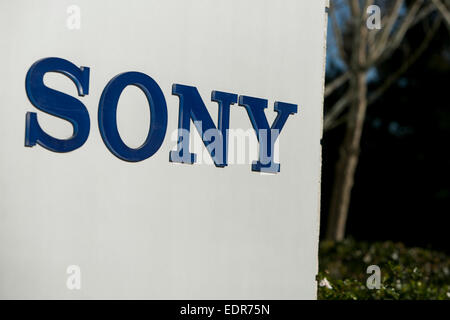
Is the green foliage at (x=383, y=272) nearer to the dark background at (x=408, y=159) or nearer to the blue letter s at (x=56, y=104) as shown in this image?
the blue letter s at (x=56, y=104)

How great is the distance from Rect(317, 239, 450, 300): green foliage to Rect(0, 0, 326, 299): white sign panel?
3.91 feet

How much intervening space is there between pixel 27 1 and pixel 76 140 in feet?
2.72

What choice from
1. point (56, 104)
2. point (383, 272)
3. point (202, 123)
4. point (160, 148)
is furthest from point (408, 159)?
point (56, 104)

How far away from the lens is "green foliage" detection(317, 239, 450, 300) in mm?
6391

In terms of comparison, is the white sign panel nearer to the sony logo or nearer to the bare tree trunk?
the sony logo

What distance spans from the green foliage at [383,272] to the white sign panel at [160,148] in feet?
3.91

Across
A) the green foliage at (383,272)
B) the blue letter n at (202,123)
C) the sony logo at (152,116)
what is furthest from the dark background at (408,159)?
the blue letter n at (202,123)

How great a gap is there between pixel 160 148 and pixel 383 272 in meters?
5.80

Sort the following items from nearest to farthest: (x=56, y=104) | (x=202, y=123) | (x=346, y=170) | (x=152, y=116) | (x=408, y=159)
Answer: (x=56, y=104) < (x=152, y=116) < (x=202, y=123) < (x=346, y=170) < (x=408, y=159)

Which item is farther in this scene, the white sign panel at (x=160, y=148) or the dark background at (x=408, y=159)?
the dark background at (x=408, y=159)

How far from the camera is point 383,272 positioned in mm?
9602

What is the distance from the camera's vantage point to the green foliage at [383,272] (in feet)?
21.0

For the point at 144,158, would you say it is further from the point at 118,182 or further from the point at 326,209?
the point at 326,209

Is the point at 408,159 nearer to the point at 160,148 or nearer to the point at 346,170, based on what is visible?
the point at 346,170
